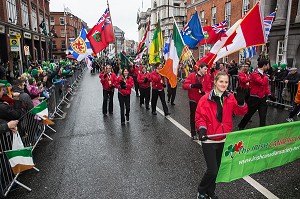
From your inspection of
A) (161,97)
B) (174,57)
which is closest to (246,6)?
(161,97)

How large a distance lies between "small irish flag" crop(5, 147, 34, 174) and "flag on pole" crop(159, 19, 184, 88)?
4.16m

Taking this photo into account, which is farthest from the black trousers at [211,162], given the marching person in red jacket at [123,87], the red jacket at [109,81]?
the red jacket at [109,81]

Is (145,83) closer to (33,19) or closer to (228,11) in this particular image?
(228,11)

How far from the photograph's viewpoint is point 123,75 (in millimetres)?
7688

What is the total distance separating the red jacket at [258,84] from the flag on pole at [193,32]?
3.51m

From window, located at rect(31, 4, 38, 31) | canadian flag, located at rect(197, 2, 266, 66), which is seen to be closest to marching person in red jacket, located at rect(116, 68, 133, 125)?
canadian flag, located at rect(197, 2, 266, 66)

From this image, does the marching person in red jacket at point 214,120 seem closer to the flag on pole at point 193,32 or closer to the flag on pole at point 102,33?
the flag on pole at point 193,32

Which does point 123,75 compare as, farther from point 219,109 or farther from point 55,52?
point 55,52

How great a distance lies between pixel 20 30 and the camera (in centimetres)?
2477

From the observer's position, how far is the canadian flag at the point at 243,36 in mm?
5359

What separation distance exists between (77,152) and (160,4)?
64.6m

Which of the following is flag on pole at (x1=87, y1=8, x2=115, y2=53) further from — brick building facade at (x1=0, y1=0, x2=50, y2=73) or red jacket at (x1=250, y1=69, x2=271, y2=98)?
brick building facade at (x1=0, y1=0, x2=50, y2=73)

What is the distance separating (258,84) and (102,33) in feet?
21.0

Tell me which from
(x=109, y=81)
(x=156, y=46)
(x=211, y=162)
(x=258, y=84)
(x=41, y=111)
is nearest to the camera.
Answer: (x=211, y=162)
